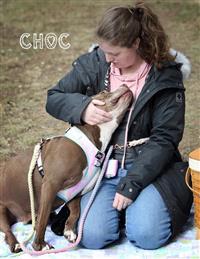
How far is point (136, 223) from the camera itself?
3.12 m

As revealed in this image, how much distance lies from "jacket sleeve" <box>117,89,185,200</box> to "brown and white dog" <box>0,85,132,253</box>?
0.19 meters

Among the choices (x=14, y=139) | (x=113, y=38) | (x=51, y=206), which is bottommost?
(x=14, y=139)

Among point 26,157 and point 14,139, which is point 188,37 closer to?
point 14,139

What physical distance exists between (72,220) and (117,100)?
0.71 meters

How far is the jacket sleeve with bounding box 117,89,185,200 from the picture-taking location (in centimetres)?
316

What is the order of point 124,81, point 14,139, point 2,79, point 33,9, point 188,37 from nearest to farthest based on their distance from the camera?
point 124,81 < point 14,139 < point 2,79 < point 188,37 < point 33,9

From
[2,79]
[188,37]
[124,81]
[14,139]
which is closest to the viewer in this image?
[124,81]

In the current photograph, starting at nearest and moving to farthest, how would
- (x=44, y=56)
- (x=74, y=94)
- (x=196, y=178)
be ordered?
(x=196, y=178) → (x=74, y=94) → (x=44, y=56)

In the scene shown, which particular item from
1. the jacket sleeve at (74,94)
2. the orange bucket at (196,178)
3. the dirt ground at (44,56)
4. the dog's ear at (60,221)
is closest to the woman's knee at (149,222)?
the orange bucket at (196,178)

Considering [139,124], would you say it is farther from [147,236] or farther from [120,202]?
[147,236]

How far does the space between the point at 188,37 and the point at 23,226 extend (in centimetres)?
461

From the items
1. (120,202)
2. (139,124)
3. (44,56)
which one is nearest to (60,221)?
(120,202)

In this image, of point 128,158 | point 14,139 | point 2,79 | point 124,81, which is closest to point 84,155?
point 128,158

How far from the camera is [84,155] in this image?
3.25 m
